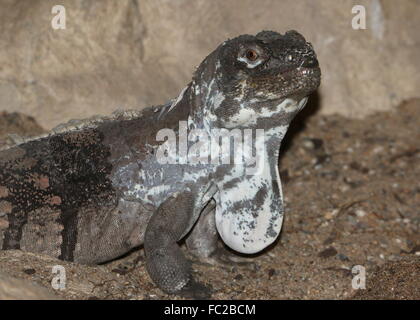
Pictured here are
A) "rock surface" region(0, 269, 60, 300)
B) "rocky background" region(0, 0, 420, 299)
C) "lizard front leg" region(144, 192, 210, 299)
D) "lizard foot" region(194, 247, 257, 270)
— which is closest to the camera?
"rock surface" region(0, 269, 60, 300)

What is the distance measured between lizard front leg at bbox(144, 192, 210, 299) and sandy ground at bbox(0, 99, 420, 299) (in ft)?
0.54

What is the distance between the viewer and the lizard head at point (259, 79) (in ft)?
17.0

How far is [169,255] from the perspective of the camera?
544 cm

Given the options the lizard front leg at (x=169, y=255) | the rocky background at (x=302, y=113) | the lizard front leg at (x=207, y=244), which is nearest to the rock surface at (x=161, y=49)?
the rocky background at (x=302, y=113)

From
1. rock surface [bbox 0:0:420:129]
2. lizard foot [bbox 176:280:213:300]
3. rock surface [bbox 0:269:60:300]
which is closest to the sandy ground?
lizard foot [bbox 176:280:213:300]

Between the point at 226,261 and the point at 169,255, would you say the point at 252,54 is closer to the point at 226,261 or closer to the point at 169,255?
the point at 169,255

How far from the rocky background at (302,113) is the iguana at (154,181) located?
0.25m

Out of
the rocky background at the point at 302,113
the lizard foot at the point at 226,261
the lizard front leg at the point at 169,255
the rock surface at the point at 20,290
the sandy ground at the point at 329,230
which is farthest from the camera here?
the lizard foot at the point at 226,261

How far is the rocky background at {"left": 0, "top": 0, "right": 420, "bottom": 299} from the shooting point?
5.92 metres

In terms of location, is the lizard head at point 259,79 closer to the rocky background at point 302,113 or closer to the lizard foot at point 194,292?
the lizard foot at point 194,292

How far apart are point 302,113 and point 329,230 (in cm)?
195

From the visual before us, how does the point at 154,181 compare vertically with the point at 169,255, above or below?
above

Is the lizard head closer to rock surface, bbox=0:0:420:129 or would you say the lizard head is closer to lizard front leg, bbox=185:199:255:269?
lizard front leg, bbox=185:199:255:269

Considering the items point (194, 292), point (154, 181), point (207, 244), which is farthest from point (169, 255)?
point (207, 244)
